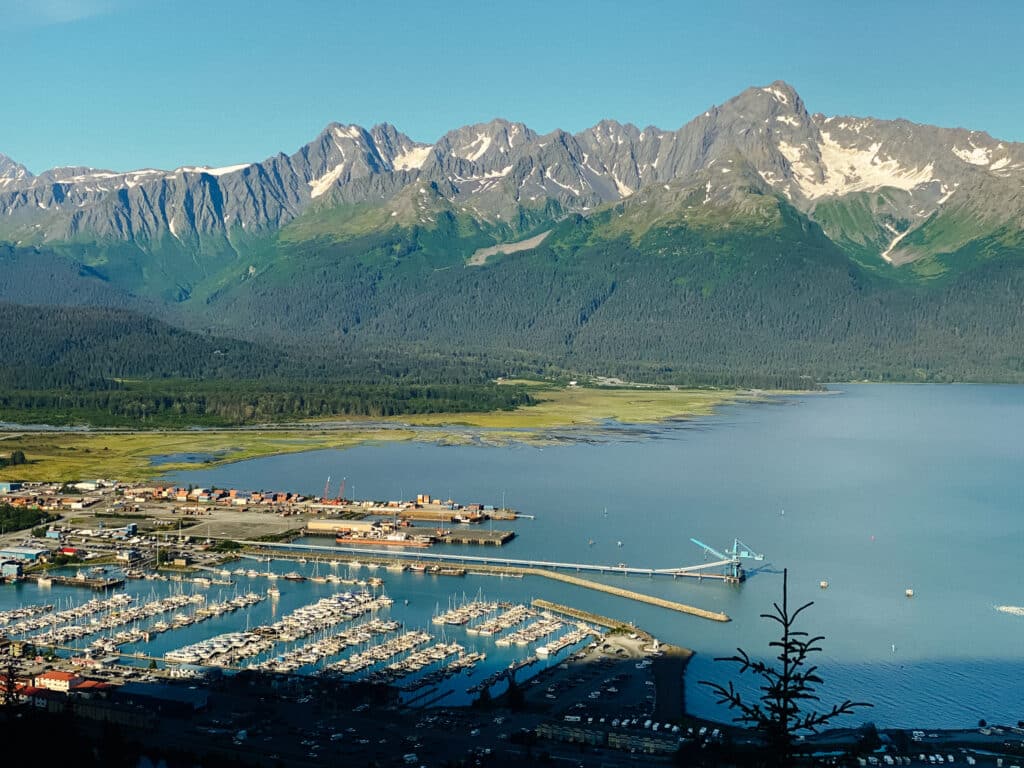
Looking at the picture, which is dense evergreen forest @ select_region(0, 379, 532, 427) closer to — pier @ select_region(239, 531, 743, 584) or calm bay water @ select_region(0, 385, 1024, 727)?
calm bay water @ select_region(0, 385, 1024, 727)

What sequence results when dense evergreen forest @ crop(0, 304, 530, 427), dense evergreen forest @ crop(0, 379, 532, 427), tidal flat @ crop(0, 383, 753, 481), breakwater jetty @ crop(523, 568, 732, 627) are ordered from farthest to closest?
dense evergreen forest @ crop(0, 304, 530, 427) < dense evergreen forest @ crop(0, 379, 532, 427) < tidal flat @ crop(0, 383, 753, 481) < breakwater jetty @ crop(523, 568, 732, 627)

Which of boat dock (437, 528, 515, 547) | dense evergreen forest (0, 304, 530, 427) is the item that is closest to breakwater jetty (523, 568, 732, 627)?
boat dock (437, 528, 515, 547)

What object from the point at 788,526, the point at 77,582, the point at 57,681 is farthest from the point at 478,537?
the point at 57,681

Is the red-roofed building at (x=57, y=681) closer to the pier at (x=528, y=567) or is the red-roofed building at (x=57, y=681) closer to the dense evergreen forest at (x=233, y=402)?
the pier at (x=528, y=567)

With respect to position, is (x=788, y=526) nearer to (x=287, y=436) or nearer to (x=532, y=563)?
(x=532, y=563)

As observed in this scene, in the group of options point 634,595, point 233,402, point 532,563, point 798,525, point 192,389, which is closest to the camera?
point 634,595

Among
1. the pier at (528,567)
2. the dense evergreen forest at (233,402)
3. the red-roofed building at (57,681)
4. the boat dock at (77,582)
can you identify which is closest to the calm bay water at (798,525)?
the pier at (528,567)

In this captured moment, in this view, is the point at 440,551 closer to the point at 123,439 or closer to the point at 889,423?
the point at 123,439

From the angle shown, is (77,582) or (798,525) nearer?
(77,582)

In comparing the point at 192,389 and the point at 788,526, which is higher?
the point at 192,389
